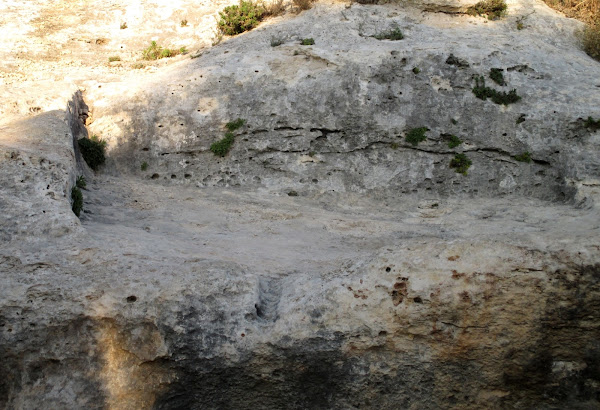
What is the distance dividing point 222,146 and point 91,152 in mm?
2846

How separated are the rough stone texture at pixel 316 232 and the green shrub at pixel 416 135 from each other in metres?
0.16

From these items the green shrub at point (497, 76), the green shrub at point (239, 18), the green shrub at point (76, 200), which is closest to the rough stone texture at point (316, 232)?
the green shrub at point (76, 200)

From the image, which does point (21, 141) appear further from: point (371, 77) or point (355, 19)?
point (355, 19)

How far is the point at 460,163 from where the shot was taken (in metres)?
12.4

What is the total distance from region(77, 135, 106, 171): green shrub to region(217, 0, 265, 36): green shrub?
19.3ft

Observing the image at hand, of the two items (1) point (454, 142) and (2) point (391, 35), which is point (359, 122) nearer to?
(1) point (454, 142)

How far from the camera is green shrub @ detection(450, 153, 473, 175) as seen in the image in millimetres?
12342

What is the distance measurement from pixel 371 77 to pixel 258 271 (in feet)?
23.9

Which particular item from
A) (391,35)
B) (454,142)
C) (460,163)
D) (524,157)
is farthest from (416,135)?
(391,35)

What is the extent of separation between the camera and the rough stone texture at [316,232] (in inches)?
230

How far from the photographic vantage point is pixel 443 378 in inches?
232

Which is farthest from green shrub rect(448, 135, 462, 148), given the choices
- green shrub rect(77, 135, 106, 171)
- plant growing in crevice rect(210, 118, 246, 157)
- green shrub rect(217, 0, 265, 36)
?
green shrub rect(77, 135, 106, 171)

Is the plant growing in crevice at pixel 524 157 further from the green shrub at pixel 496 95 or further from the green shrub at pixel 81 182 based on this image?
the green shrub at pixel 81 182

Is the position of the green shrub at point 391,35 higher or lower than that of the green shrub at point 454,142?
higher
